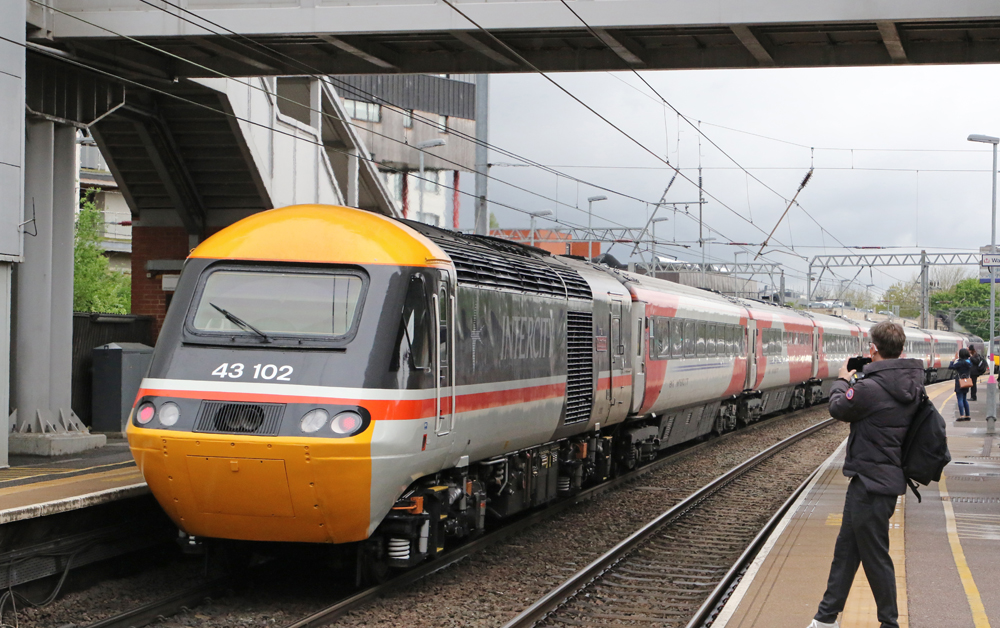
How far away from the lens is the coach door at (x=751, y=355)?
24.8m

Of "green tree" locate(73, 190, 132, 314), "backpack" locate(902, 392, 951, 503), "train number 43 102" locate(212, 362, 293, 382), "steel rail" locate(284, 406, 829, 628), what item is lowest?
"steel rail" locate(284, 406, 829, 628)

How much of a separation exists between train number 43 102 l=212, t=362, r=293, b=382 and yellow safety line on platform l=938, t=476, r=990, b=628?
16.1ft

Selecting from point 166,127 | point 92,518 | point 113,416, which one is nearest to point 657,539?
point 92,518

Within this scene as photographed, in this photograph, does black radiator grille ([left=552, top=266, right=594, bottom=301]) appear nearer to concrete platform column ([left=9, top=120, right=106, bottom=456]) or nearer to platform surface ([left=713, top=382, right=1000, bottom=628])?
platform surface ([left=713, top=382, right=1000, bottom=628])

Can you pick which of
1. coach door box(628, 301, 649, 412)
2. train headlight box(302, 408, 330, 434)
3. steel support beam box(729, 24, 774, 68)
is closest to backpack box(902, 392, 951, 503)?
train headlight box(302, 408, 330, 434)

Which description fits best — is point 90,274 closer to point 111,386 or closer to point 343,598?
point 111,386

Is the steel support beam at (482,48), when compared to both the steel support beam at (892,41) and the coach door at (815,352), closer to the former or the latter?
the steel support beam at (892,41)

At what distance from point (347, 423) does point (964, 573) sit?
16.5ft

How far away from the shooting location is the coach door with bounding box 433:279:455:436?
8.59 m

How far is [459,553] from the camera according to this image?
1030 centimetres

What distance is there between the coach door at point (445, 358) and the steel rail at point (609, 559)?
1.56m

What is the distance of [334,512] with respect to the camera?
25.4 ft

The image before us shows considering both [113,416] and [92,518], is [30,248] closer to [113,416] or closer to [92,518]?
[113,416]

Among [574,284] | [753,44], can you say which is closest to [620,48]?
[753,44]
